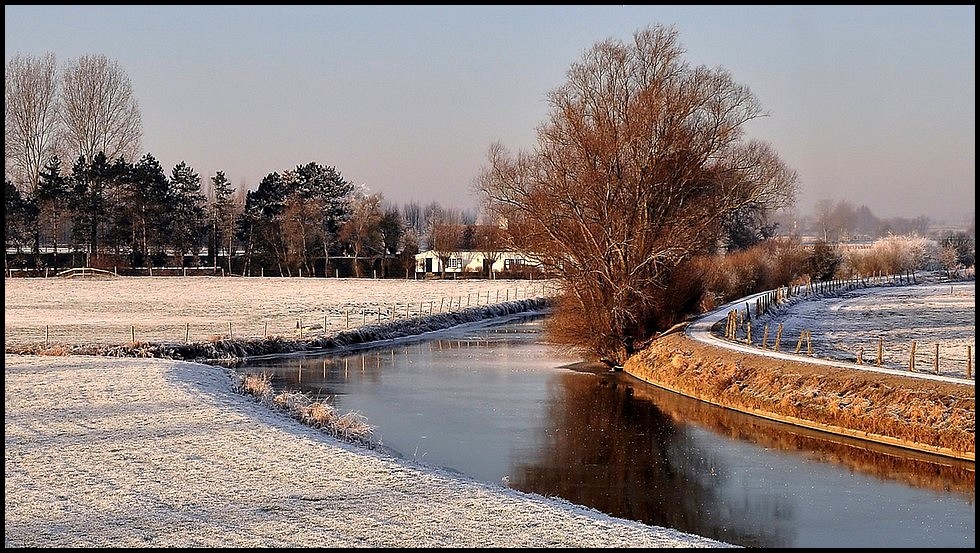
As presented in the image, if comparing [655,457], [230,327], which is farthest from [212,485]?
[230,327]

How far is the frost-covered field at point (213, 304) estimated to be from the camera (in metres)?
39.0

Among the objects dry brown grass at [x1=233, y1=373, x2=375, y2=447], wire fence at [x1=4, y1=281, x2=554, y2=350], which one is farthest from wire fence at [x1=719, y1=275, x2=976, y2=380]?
dry brown grass at [x1=233, y1=373, x2=375, y2=447]

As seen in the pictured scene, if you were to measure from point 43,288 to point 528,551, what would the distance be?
57968mm

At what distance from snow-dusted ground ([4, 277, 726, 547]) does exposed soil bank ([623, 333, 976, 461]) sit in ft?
30.8

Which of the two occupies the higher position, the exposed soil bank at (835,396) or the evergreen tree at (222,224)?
the evergreen tree at (222,224)

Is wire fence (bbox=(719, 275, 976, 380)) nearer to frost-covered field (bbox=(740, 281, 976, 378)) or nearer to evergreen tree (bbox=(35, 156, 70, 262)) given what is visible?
frost-covered field (bbox=(740, 281, 976, 378))

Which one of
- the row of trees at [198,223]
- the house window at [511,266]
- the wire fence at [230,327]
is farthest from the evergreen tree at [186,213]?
the wire fence at [230,327]

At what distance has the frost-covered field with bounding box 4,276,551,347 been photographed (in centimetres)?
3903

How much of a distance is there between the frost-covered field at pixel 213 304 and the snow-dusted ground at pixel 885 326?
36.7 feet

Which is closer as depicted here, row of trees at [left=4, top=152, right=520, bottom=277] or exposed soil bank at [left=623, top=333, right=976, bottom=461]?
exposed soil bank at [left=623, top=333, right=976, bottom=461]

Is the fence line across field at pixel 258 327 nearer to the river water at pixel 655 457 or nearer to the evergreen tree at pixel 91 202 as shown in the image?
the river water at pixel 655 457

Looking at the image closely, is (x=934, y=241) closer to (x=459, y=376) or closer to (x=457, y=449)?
(x=459, y=376)

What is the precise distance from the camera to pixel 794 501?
16.2 metres

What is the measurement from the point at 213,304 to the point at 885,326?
3400 centimetres
